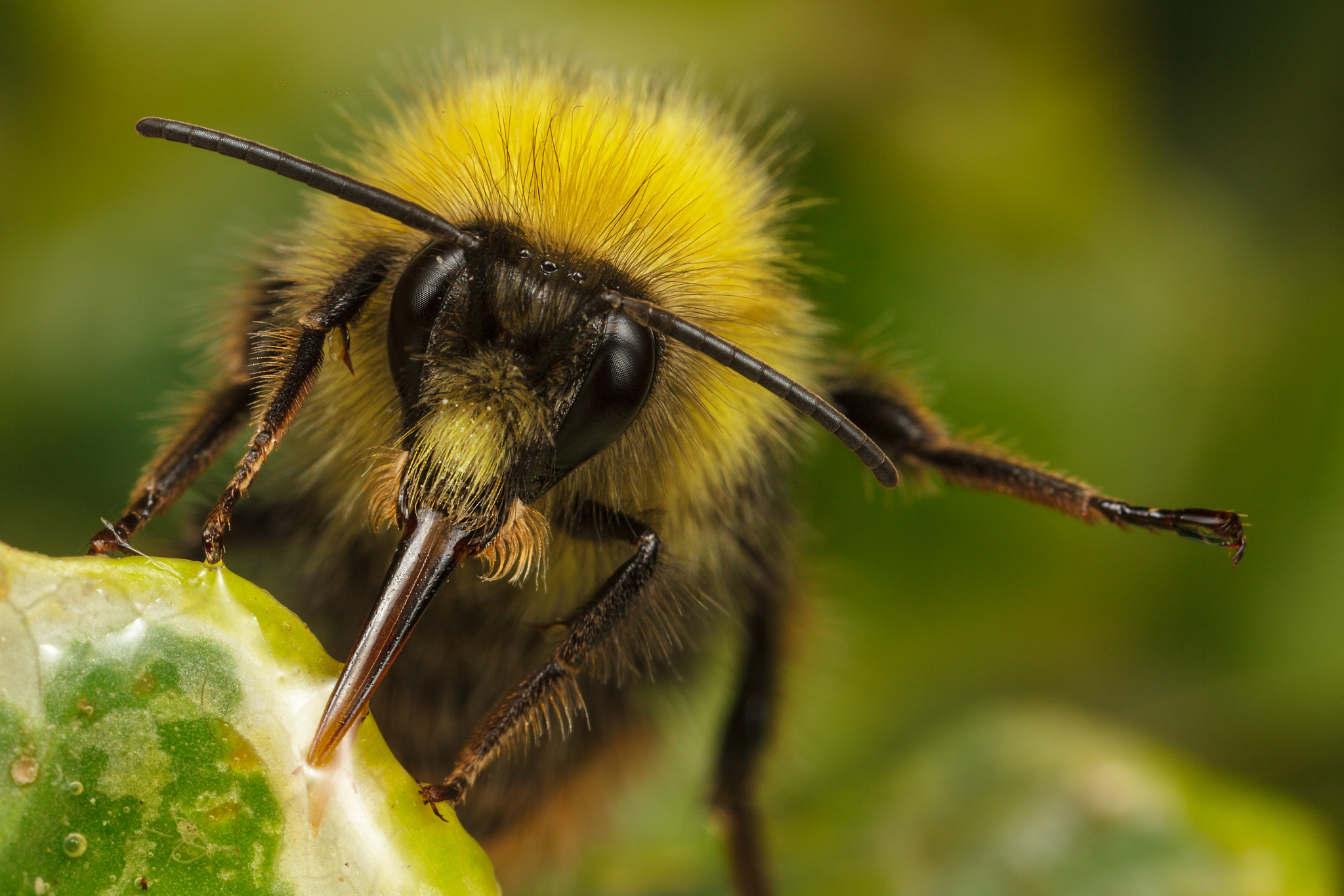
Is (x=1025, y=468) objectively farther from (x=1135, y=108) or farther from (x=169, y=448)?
(x=1135, y=108)

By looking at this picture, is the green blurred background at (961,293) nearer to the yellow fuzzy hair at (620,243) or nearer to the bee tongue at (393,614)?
the yellow fuzzy hair at (620,243)

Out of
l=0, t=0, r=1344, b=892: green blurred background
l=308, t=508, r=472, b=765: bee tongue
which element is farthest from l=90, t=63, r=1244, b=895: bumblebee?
l=0, t=0, r=1344, b=892: green blurred background

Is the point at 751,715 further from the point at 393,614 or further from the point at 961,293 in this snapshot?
the point at 961,293

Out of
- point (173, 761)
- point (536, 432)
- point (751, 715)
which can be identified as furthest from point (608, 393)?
point (751, 715)

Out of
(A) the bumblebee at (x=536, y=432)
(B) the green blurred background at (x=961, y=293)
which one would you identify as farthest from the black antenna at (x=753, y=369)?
(B) the green blurred background at (x=961, y=293)

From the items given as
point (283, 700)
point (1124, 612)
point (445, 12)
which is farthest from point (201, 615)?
point (1124, 612)
